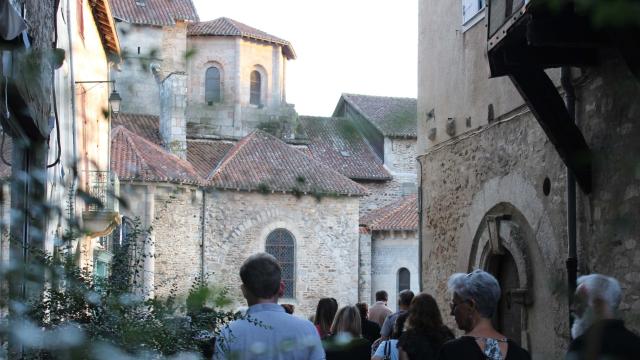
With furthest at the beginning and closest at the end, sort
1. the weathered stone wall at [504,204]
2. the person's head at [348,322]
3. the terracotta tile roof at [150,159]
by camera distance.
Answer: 1. the terracotta tile roof at [150,159]
2. the weathered stone wall at [504,204]
3. the person's head at [348,322]

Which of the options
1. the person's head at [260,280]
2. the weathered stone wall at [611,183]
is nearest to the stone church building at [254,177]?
the weathered stone wall at [611,183]

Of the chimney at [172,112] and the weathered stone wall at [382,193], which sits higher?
the chimney at [172,112]

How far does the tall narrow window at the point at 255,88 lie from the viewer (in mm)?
45094

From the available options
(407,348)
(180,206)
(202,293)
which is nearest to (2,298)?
(202,293)

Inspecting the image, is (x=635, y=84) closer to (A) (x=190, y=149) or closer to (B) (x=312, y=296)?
(B) (x=312, y=296)

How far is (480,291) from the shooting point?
4.42m

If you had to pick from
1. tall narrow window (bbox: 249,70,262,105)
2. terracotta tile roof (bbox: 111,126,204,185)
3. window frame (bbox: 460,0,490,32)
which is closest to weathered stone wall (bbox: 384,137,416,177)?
tall narrow window (bbox: 249,70,262,105)

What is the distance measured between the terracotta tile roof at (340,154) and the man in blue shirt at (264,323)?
37119 millimetres

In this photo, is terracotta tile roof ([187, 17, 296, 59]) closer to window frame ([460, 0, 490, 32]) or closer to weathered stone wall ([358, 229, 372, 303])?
weathered stone wall ([358, 229, 372, 303])

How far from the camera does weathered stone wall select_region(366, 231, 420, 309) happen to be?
3669 centimetres

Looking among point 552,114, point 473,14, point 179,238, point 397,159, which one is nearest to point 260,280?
point 552,114

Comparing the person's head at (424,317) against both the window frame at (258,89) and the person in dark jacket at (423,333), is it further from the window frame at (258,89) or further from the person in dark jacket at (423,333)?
the window frame at (258,89)

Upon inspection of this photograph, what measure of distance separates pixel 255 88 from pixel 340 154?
566cm

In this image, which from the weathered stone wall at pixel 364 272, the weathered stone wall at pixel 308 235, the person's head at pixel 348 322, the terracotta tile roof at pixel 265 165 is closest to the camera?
the person's head at pixel 348 322
